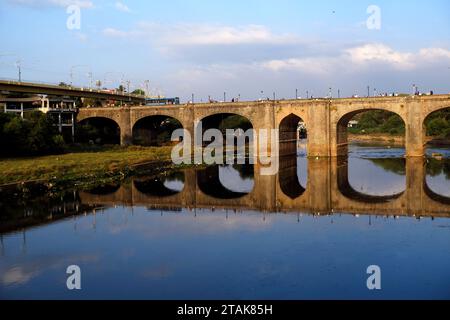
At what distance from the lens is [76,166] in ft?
162

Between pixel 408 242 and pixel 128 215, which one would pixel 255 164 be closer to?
pixel 128 215

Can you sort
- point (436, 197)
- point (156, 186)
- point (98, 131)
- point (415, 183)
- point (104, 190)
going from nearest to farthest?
point (436, 197)
point (104, 190)
point (415, 183)
point (156, 186)
point (98, 131)

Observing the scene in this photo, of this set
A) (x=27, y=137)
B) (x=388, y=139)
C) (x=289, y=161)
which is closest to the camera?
(x=27, y=137)

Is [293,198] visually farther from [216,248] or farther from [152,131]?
[152,131]

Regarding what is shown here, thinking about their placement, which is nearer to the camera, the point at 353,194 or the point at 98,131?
the point at 353,194

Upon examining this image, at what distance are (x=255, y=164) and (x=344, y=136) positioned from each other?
1490 centimetres

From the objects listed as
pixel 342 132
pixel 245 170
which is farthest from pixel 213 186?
pixel 342 132

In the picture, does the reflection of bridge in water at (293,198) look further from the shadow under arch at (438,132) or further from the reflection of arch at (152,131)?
the shadow under arch at (438,132)

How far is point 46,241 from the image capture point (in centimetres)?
2481

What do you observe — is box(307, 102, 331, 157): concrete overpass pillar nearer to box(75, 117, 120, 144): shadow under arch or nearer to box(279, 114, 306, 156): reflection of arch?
box(279, 114, 306, 156): reflection of arch

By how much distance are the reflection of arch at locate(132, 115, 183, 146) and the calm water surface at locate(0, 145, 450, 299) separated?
43191 mm

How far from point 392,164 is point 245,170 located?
1616 cm

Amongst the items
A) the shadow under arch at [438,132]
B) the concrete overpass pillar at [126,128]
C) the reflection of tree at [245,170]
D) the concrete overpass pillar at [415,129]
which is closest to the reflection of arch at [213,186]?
the reflection of tree at [245,170]

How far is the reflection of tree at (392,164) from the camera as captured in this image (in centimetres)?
5046
